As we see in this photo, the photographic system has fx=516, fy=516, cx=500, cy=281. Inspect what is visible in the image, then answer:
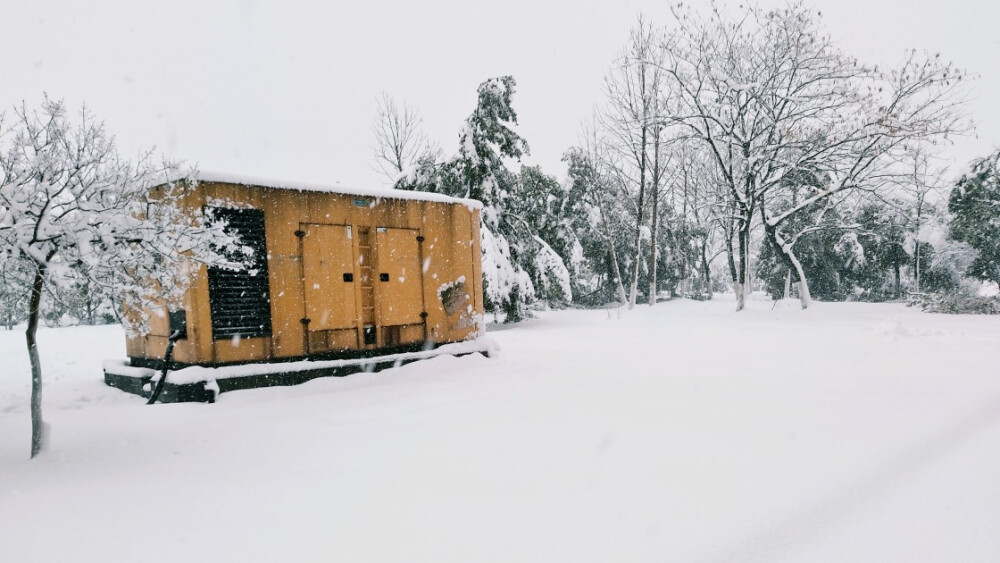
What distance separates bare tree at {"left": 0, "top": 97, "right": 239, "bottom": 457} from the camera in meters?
3.41

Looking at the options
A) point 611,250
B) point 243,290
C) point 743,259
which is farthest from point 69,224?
point 611,250

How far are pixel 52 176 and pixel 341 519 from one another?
121 inches

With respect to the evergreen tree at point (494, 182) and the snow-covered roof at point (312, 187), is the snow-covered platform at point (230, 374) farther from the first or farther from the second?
the evergreen tree at point (494, 182)

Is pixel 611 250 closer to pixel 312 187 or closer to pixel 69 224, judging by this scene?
pixel 312 187

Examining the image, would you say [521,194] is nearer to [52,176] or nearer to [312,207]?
[312,207]

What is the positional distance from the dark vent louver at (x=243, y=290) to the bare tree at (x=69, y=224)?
5.94ft

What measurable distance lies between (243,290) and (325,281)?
945mm

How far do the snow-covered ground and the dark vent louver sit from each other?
786 millimetres

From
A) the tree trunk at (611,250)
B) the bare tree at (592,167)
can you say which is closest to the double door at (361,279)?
the tree trunk at (611,250)

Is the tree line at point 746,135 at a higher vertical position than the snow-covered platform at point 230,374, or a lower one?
higher

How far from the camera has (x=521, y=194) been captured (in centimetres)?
1666

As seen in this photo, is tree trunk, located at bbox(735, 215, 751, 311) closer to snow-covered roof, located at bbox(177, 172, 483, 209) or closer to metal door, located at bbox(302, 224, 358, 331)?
snow-covered roof, located at bbox(177, 172, 483, 209)

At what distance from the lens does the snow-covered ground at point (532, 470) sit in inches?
96.3

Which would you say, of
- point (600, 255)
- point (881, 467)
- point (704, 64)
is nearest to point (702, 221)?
point (600, 255)
